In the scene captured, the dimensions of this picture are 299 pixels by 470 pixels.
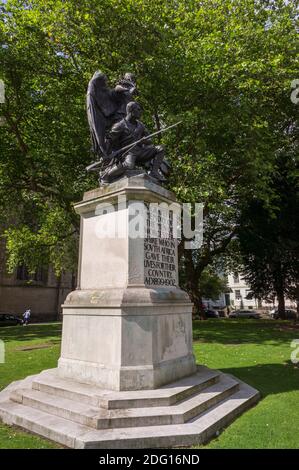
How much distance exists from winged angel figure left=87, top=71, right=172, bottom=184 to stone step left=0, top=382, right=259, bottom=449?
4.98 m

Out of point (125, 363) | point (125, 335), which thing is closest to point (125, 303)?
point (125, 335)

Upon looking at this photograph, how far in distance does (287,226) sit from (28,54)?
59.0 ft

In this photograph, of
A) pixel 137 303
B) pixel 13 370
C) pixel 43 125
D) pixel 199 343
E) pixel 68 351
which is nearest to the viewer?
pixel 137 303

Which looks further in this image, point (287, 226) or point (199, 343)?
point (287, 226)

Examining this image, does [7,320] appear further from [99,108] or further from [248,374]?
[99,108]

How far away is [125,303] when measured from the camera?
680cm

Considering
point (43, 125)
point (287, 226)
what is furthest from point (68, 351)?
point (287, 226)

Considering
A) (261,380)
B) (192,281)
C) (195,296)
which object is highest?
(192,281)

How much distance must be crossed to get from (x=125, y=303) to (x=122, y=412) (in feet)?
6.10

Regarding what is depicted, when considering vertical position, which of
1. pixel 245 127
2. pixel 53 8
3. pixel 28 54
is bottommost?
pixel 245 127

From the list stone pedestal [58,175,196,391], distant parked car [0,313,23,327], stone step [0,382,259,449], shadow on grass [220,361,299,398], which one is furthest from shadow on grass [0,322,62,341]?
distant parked car [0,313,23,327]

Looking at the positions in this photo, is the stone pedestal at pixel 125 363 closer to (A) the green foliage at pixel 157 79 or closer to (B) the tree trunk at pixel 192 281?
(A) the green foliage at pixel 157 79

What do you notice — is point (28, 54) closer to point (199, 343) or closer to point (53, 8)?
Answer: point (53, 8)

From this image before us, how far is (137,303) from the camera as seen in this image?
684 cm
